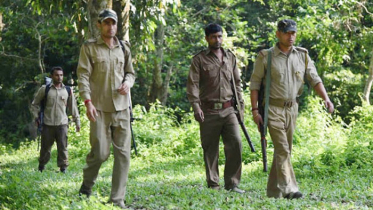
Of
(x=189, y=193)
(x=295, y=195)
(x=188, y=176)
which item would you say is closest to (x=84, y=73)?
(x=189, y=193)

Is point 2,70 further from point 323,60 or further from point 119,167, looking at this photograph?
point 119,167

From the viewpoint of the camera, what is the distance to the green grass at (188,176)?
8086 mm

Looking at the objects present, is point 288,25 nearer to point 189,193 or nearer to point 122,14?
point 189,193

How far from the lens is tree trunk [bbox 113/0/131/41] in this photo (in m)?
13.8

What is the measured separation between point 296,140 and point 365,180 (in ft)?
15.6

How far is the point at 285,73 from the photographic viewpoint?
28.1 feet

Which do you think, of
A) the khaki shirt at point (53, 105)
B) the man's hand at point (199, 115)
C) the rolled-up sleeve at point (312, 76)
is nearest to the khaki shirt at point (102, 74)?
the man's hand at point (199, 115)

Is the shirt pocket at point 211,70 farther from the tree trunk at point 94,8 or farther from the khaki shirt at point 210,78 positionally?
the tree trunk at point 94,8

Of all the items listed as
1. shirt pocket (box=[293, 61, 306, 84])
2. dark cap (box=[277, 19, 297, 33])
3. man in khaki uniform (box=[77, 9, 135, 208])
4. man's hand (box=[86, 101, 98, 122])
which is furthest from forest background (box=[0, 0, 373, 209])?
dark cap (box=[277, 19, 297, 33])

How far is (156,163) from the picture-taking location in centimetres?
1544

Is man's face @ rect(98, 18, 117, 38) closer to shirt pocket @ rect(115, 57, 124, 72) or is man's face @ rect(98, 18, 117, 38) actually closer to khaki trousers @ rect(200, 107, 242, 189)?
shirt pocket @ rect(115, 57, 124, 72)

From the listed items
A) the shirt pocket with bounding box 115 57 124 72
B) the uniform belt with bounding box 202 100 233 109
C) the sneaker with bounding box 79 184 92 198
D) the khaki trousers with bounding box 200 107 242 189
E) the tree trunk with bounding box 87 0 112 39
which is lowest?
the sneaker with bounding box 79 184 92 198

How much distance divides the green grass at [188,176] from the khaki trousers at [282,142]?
33cm

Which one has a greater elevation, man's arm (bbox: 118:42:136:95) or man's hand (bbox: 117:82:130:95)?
man's arm (bbox: 118:42:136:95)
